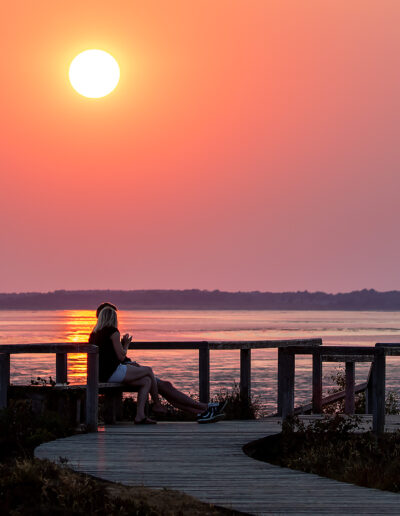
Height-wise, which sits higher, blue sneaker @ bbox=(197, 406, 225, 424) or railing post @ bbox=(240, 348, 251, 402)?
railing post @ bbox=(240, 348, 251, 402)

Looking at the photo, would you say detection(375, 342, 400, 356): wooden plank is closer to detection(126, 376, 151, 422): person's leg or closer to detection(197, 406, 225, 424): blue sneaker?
detection(197, 406, 225, 424): blue sneaker

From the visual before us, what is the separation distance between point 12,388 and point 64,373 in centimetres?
225

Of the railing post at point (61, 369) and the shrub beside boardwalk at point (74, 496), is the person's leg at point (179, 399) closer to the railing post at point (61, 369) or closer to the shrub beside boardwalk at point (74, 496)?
the railing post at point (61, 369)

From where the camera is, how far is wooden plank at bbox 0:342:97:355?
12422mm

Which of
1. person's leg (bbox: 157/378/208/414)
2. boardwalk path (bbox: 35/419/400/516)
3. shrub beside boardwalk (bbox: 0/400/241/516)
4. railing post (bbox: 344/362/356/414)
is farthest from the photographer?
railing post (bbox: 344/362/356/414)

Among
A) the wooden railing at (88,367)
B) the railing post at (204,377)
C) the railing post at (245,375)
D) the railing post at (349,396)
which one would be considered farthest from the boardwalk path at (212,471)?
the railing post at (349,396)

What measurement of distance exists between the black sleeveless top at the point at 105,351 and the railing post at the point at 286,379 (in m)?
2.39

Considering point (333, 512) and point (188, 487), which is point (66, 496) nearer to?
point (188, 487)

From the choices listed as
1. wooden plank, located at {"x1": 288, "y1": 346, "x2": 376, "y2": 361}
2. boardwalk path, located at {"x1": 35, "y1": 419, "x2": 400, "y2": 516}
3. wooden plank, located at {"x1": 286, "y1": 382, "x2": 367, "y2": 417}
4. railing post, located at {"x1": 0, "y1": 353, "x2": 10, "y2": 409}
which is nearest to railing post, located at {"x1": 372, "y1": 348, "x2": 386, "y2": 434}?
wooden plank, located at {"x1": 288, "y1": 346, "x2": 376, "y2": 361}

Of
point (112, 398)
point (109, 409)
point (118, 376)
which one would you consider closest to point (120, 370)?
point (118, 376)

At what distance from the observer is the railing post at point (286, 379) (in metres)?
13.7

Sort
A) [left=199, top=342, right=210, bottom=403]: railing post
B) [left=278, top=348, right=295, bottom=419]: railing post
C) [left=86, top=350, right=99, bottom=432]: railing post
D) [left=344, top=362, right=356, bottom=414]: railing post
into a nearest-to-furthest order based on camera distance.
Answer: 1. [left=86, top=350, right=99, bottom=432]: railing post
2. [left=278, top=348, right=295, bottom=419]: railing post
3. [left=199, top=342, right=210, bottom=403]: railing post
4. [left=344, top=362, right=356, bottom=414]: railing post

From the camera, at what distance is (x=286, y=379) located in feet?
45.3

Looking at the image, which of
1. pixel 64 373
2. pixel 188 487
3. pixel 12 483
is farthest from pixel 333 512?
pixel 64 373
